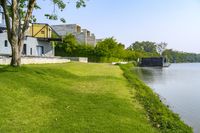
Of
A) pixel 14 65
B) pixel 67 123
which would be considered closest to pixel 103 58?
pixel 14 65

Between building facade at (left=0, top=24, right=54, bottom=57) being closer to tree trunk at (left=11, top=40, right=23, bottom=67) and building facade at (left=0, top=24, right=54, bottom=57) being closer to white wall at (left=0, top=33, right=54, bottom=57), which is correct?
white wall at (left=0, top=33, right=54, bottom=57)

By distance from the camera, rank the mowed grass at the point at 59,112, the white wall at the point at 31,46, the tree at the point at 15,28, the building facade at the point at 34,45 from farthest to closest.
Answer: the building facade at the point at 34,45, the white wall at the point at 31,46, the tree at the point at 15,28, the mowed grass at the point at 59,112

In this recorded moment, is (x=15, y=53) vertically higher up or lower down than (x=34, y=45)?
lower down

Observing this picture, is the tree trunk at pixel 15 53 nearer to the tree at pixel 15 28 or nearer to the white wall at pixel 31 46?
the tree at pixel 15 28

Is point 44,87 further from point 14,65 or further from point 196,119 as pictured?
point 196,119

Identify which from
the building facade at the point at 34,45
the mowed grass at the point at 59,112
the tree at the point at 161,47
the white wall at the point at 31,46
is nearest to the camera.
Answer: the mowed grass at the point at 59,112

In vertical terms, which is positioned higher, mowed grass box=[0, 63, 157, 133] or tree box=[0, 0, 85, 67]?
tree box=[0, 0, 85, 67]

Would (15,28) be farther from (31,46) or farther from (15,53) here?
(31,46)

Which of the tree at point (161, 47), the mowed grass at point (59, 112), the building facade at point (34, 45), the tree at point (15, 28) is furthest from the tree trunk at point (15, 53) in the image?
the tree at point (161, 47)

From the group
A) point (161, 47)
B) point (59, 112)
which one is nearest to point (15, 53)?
point (59, 112)

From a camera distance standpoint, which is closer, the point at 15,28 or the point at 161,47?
the point at 15,28

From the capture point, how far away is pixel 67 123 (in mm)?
9148

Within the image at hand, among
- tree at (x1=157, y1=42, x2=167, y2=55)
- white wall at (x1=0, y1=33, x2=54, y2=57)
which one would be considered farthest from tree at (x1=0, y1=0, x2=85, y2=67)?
tree at (x1=157, y1=42, x2=167, y2=55)

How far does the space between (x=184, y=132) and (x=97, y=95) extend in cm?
518
